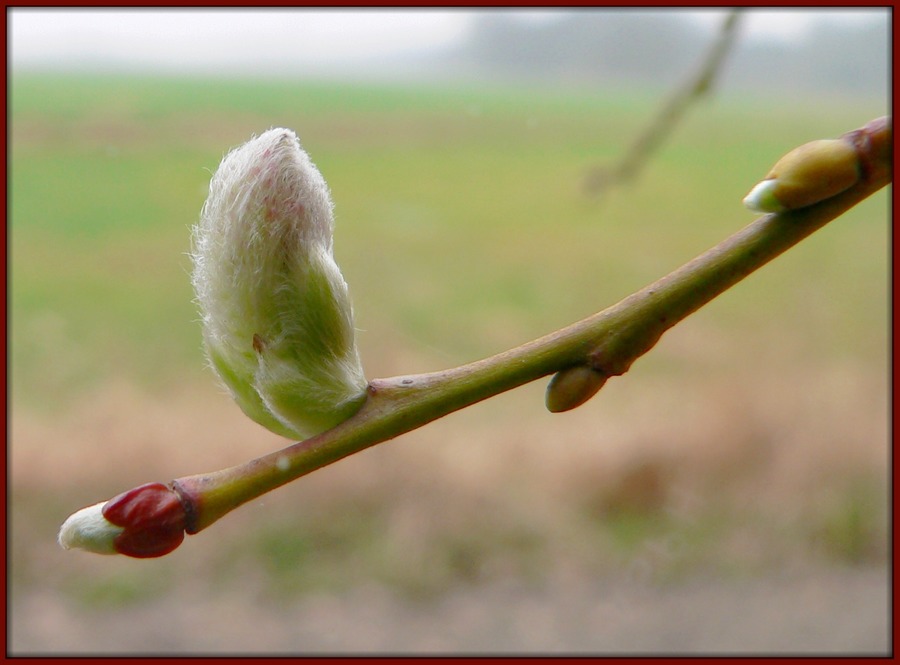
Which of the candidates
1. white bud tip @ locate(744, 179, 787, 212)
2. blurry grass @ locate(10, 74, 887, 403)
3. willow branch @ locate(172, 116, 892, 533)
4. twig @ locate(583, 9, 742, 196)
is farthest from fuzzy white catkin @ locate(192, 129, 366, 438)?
blurry grass @ locate(10, 74, 887, 403)

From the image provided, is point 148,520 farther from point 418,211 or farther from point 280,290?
point 418,211

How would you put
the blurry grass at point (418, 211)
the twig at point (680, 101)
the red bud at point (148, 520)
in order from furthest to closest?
the blurry grass at point (418, 211) → the twig at point (680, 101) → the red bud at point (148, 520)

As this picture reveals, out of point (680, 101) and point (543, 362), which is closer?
point (543, 362)

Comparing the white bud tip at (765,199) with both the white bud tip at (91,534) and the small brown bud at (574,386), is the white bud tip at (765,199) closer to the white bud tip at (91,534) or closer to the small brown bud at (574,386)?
the small brown bud at (574,386)

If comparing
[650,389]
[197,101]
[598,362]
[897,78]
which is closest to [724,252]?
[598,362]

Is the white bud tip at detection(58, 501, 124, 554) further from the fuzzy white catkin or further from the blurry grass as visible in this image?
the blurry grass

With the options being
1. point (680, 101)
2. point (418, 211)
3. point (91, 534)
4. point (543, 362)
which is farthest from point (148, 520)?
point (418, 211)

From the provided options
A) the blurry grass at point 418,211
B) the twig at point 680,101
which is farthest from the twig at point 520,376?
the blurry grass at point 418,211
